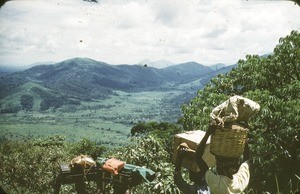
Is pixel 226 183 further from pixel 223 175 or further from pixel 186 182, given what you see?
pixel 186 182

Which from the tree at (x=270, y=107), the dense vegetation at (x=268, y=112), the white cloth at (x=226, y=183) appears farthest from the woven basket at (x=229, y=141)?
the tree at (x=270, y=107)

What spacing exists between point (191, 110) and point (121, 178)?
10212 mm

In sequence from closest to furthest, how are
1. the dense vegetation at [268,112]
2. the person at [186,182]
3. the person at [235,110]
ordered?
the person at [235,110]
the person at [186,182]
the dense vegetation at [268,112]

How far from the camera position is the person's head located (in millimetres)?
2955

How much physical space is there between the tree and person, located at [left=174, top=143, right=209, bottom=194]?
770 cm

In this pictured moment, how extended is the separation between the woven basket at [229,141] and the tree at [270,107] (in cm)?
811

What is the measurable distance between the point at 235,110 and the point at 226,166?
496mm

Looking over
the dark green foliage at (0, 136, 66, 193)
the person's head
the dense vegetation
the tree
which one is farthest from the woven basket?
the dark green foliage at (0, 136, 66, 193)

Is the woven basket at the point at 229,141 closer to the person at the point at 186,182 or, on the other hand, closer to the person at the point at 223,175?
the person at the point at 223,175

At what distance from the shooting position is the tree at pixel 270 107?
11742 millimetres

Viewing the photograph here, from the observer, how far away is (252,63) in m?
15.1

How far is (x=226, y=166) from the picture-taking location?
2.97 meters

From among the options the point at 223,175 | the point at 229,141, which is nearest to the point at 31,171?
the point at 223,175

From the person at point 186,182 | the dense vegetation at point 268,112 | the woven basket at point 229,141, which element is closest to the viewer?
the woven basket at point 229,141
